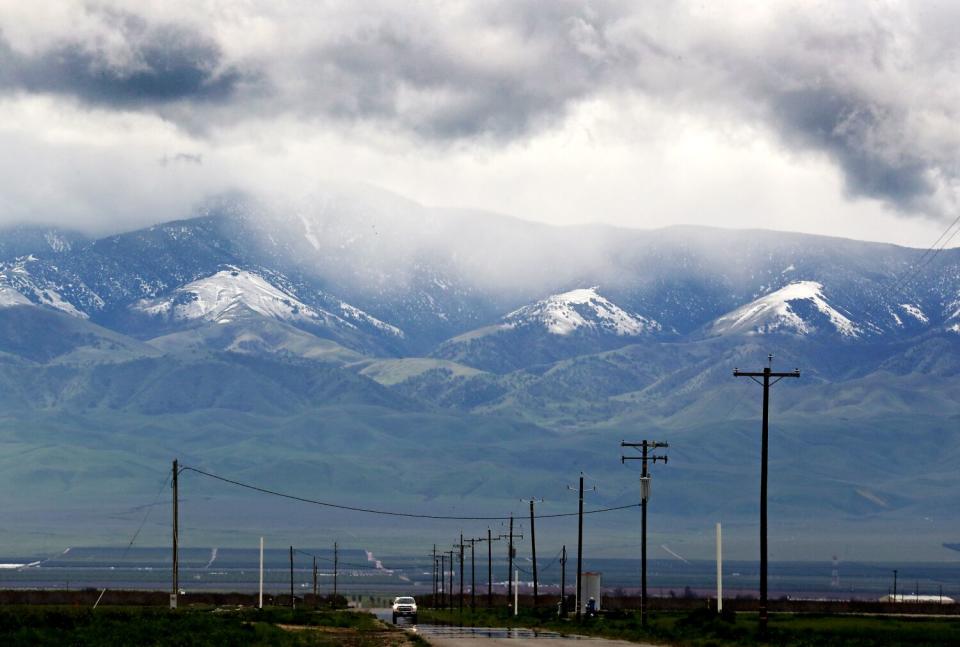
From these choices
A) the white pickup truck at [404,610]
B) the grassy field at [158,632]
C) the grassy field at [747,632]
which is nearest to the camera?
the grassy field at [158,632]

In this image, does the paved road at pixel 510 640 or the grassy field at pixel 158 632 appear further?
the paved road at pixel 510 640

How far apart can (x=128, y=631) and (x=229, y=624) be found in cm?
1387

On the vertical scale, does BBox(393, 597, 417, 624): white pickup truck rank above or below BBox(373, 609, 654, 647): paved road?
below

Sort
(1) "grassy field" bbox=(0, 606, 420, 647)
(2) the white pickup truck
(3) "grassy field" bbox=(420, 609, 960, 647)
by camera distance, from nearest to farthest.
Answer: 1. (1) "grassy field" bbox=(0, 606, 420, 647)
2. (3) "grassy field" bbox=(420, 609, 960, 647)
3. (2) the white pickup truck

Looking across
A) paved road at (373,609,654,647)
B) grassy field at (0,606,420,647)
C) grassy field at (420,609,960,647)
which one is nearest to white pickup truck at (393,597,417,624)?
grassy field at (420,609,960,647)

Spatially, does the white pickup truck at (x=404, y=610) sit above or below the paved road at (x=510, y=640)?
below

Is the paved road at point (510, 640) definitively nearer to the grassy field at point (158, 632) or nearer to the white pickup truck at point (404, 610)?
the grassy field at point (158, 632)

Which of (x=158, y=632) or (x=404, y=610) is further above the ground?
(x=158, y=632)

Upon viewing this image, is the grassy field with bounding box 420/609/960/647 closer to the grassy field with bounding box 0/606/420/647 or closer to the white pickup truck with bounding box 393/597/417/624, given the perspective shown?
the white pickup truck with bounding box 393/597/417/624

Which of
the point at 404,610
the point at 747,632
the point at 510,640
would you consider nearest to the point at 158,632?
the point at 510,640

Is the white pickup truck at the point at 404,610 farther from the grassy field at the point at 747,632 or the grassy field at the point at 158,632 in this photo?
the grassy field at the point at 158,632

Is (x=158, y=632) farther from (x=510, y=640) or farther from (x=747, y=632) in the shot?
(x=747, y=632)

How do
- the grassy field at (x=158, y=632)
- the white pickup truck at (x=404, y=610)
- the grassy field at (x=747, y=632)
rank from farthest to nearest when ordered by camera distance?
the white pickup truck at (x=404, y=610) < the grassy field at (x=747, y=632) < the grassy field at (x=158, y=632)

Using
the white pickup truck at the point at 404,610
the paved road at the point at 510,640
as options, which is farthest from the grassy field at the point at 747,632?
the white pickup truck at the point at 404,610
